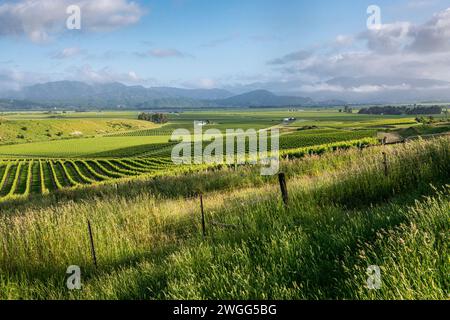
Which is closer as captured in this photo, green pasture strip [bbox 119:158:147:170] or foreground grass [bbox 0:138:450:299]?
foreground grass [bbox 0:138:450:299]

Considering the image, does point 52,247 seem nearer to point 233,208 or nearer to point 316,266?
point 233,208

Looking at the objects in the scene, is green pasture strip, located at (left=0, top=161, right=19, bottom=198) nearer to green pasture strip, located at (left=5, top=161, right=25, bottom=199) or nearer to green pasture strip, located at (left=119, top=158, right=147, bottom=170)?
green pasture strip, located at (left=5, top=161, right=25, bottom=199)

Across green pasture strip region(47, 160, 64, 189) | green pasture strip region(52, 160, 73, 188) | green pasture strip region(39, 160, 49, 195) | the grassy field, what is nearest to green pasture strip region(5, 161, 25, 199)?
green pasture strip region(39, 160, 49, 195)

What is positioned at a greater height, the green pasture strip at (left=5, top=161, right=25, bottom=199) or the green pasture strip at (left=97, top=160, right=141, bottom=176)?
the green pasture strip at (left=97, top=160, right=141, bottom=176)

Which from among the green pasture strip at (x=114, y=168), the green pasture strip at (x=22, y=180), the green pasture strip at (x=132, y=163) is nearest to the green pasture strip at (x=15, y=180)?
the green pasture strip at (x=22, y=180)

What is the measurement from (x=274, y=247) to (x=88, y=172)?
9108cm

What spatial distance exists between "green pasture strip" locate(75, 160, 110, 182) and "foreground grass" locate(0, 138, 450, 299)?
7168cm

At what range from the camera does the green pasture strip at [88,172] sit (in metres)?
79.6

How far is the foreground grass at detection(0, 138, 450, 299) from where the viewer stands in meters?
4.05

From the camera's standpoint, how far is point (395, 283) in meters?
3.59

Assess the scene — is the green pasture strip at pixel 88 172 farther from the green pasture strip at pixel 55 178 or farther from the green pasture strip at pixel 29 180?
the green pasture strip at pixel 29 180

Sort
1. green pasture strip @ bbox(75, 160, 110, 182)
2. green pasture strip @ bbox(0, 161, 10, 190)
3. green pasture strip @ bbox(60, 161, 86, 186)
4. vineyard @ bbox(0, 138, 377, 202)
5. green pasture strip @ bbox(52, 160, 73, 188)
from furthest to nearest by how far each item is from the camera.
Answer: green pasture strip @ bbox(0, 161, 10, 190) → green pasture strip @ bbox(75, 160, 110, 182) → green pasture strip @ bbox(60, 161, 86, 186) → green pasture strip @ bbox(52, 160, 73, 188) → vineyard @ bbox(0, 138, 377, 202)

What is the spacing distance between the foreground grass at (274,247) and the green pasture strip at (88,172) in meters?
71.7
